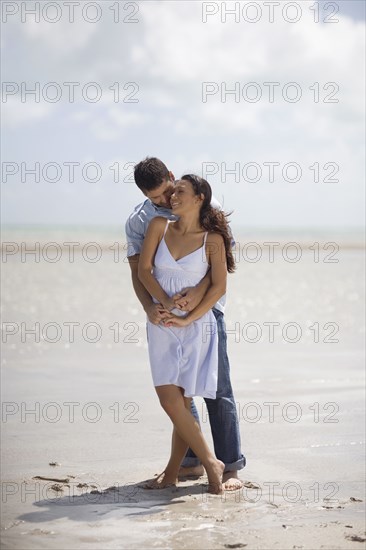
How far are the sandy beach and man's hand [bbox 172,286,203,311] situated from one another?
1.00 meters

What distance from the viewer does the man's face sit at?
516 centimetres

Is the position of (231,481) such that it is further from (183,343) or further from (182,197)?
(182,197)

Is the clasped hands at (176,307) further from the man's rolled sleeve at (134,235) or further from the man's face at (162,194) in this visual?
the man's face at (162,194)

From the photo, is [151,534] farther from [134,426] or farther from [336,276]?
[336,276]

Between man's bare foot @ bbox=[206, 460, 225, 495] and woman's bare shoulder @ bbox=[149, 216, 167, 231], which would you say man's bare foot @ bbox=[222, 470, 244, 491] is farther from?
woman's bare shoulder @ bbox=[149, 216, 167, 231]

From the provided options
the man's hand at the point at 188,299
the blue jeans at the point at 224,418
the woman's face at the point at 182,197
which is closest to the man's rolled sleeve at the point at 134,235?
the woman's face at the point at 182,197

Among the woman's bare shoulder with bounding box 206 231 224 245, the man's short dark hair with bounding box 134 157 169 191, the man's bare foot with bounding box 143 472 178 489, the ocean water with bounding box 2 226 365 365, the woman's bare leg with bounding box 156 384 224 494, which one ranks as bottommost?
the man's bare foot with bounding box 143 472 178 489

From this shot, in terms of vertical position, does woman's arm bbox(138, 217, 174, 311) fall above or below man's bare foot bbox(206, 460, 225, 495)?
above

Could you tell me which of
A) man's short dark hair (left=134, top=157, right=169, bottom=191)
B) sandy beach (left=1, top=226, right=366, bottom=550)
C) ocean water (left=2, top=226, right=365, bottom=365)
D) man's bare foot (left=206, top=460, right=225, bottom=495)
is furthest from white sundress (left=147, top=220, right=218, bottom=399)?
ocean water (left=2, top=226, right=365, bottom=365)

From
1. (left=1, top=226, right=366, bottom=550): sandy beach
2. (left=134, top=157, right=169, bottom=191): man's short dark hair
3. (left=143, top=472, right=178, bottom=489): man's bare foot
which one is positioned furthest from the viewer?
(left=143, top=472, right=178, bottom=489): man's bare foot

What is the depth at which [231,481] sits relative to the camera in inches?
209

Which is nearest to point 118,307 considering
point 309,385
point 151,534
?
point 309,385

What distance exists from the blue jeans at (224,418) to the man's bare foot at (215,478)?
0.17 m

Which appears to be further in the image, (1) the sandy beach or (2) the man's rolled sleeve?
(2) the man's rolled sleeve
